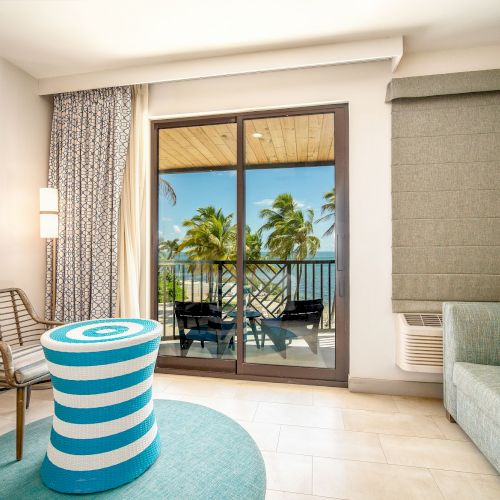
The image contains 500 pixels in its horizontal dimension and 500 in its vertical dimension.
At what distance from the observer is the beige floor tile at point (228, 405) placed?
96.6 inches

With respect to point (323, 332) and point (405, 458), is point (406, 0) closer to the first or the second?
point (323, 332)

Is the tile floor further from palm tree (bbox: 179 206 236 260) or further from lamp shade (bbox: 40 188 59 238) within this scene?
lamp shade (bbox: 40 188 59 238)

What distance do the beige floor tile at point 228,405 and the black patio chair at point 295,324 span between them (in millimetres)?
683

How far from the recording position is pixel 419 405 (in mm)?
2604

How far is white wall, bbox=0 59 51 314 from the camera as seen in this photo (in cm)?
292

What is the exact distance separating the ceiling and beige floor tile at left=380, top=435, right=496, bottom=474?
2.75m

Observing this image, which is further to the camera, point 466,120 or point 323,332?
point 323,332

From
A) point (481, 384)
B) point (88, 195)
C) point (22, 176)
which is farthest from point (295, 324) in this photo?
point (22, 176)

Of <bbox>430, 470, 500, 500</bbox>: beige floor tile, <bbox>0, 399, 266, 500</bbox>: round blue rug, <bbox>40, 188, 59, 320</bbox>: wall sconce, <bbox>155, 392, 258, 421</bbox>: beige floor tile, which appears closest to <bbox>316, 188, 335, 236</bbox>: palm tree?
<bbox>155, 392, 258, 421</bbox>: beige floor tile

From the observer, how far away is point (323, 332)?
10.3 ft

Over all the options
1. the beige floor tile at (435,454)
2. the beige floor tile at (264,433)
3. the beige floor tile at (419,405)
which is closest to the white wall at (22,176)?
the beige floor tile at (264,433)

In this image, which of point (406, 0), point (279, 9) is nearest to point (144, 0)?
point (279, 9)

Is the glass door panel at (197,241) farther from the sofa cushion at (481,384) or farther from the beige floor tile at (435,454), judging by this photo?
the sofa cushion at (481,384)

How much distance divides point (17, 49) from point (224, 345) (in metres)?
3.02
